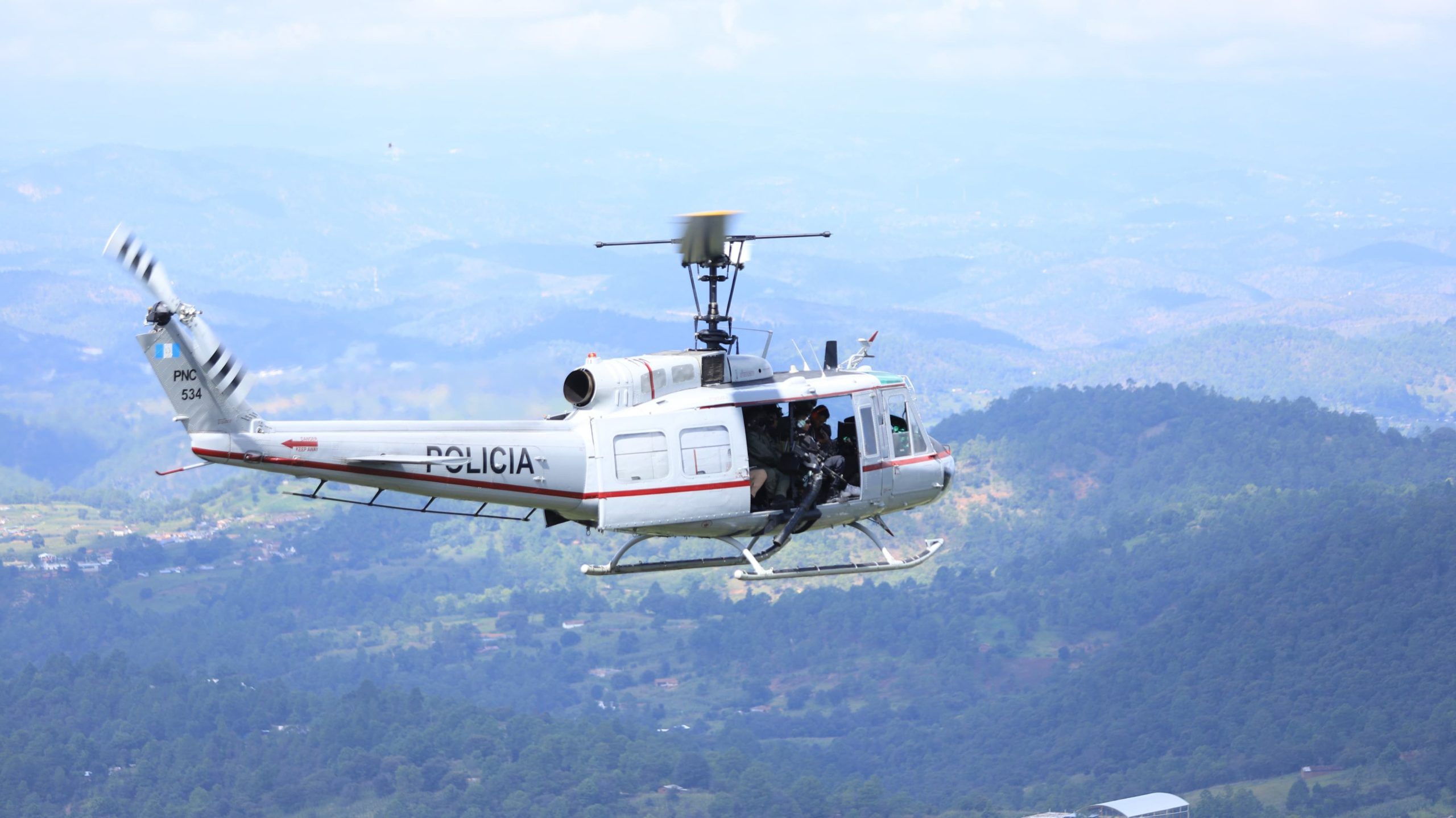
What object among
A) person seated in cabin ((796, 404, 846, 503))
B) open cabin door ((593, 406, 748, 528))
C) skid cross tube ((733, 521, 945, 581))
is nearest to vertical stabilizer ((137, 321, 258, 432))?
open cabin door ((593, 406, 748, 528))

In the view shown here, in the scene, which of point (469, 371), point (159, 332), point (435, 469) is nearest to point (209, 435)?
point (159, 332)

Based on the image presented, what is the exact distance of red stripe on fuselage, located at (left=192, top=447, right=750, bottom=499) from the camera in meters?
28.5

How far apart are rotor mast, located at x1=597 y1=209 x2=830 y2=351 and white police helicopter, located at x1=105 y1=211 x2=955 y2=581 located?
0.05 m

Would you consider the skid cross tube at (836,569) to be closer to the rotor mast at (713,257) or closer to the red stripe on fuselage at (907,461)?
the red stripe on fuselage at (907,461)

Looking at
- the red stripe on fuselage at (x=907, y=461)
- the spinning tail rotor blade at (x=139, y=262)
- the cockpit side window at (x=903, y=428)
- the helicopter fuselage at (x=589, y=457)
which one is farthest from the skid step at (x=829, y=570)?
the spinning tail rotor blade at (x=139, y=262)

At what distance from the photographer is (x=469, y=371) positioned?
125875mm

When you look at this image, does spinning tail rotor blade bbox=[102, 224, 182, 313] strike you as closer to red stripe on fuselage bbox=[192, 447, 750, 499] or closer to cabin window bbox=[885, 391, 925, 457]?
red stripe on fuselage bbox=[192, 447, 750, 499]

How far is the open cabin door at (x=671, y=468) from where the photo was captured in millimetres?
30203

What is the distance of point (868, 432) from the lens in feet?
109

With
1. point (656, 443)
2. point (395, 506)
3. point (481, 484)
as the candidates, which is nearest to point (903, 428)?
point (656, 443)

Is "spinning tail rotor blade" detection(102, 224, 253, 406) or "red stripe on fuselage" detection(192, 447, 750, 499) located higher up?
"spinning tail rotor blade" detection(102, 224, 253, 406)

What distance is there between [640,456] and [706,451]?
1.16 m

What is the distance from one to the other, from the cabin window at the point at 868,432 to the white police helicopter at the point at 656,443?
23 mm

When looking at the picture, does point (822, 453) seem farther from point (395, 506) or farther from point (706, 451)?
point (395, 506)
